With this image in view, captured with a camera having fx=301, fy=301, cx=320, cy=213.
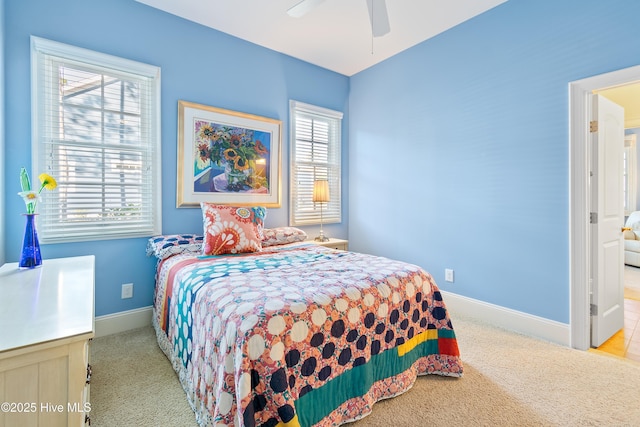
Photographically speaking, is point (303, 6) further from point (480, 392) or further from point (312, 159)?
point (480, 392)

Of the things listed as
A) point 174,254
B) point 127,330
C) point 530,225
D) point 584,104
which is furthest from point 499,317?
point 127,330

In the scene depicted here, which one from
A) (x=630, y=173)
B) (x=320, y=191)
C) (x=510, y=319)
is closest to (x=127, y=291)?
(x=320, y=191)

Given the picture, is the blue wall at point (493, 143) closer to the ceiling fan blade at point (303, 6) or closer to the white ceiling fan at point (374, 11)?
the white ceiling fan at point (374, 11)

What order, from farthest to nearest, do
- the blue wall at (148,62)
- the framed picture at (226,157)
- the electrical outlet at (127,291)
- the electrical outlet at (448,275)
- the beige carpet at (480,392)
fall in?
the electrical outlet at (448,275), the framed picture at (226,157), the electrical outlet at (127,291), the blue wall at (148,62), the beige carpet at (480,392)

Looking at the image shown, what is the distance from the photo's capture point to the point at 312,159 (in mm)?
3955

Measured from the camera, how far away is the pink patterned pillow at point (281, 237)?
2998 mm

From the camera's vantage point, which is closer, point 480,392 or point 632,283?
point 480,392

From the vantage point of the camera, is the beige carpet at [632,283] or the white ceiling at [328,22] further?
the beige carpet at [632,283]

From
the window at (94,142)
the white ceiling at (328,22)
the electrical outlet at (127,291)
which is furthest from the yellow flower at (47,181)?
the white ceiling at (328,22)

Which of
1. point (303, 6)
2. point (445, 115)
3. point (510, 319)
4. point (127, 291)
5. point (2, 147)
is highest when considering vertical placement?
point (303, 6)

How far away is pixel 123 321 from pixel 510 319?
135 inches

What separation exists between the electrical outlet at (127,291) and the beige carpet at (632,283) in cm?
536

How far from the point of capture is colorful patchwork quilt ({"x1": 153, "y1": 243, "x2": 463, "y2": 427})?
1227mm

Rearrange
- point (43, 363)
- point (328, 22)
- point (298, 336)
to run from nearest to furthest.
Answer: point (43, 363)
point (298, 336)
point (328, 22)
